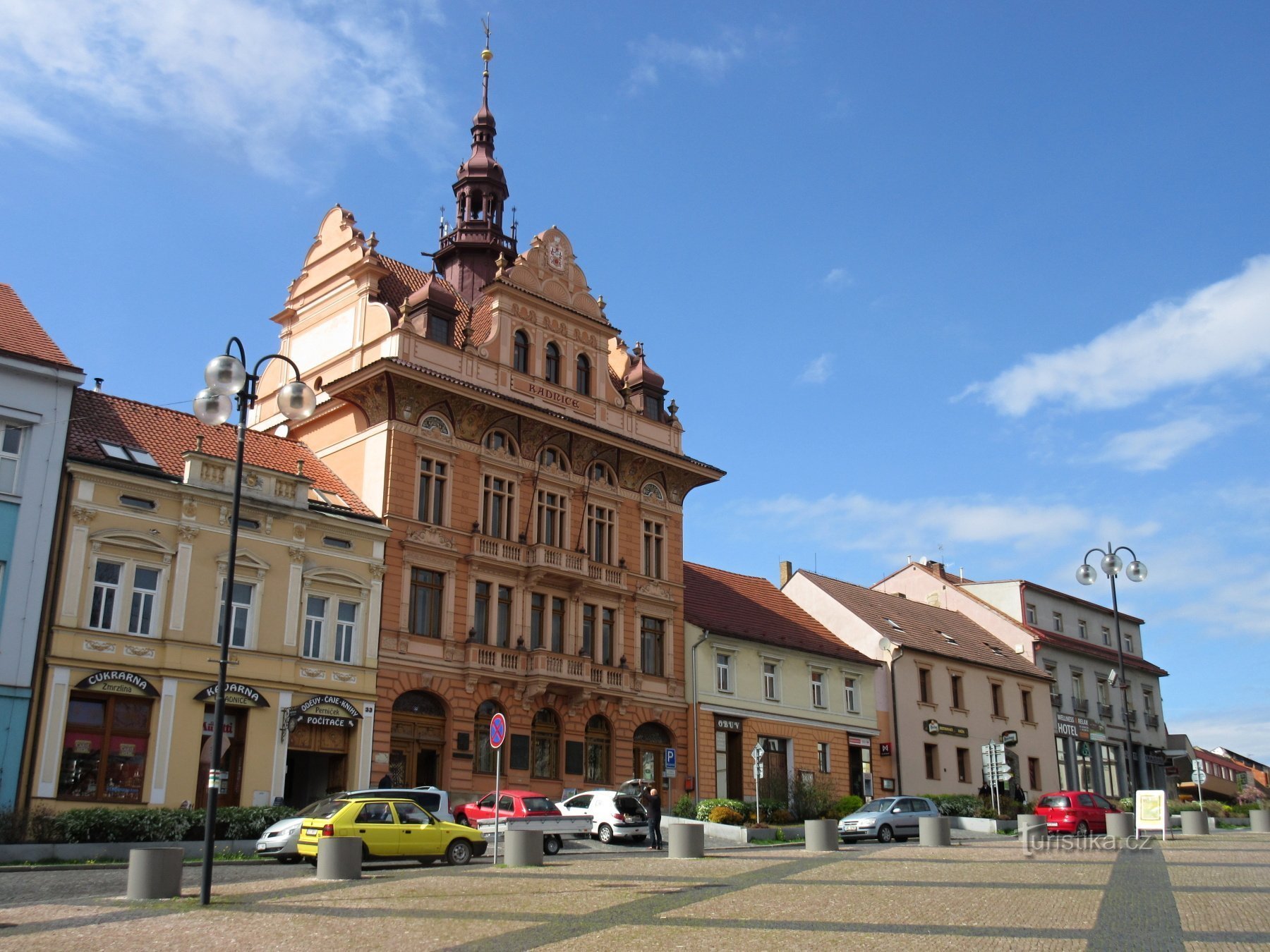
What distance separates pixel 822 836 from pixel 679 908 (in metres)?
12.2

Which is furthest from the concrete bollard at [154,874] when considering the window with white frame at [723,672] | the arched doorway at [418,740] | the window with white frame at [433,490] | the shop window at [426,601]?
the window with white frame at [723,672]

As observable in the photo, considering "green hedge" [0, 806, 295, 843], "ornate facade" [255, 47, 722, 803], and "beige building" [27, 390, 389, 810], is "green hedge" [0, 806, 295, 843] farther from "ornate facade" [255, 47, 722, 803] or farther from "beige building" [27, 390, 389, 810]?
"ornate facade" [255, 47, 722, 803]

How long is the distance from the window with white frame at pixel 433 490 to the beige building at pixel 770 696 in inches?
450

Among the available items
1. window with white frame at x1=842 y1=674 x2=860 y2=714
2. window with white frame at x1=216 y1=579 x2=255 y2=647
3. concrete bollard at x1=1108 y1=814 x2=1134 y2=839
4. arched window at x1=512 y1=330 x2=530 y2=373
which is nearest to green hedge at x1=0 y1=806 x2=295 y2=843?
window with white frame at x1=216 y1=579 x2=255 y2=647

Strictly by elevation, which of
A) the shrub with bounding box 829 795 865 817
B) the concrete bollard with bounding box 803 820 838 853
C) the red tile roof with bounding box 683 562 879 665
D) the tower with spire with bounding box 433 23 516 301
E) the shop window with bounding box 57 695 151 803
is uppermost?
the tower with spire with bounding box 433 23 516 301

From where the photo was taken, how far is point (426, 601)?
38.3 metres

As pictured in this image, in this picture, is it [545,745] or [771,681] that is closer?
[545,745]

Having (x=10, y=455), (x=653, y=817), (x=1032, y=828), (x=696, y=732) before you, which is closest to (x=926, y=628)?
(x=696, y=732)

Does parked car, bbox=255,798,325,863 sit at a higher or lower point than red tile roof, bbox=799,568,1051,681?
lower

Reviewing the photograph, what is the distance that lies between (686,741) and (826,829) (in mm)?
16225

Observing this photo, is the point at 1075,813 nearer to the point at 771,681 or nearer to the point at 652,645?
the point at 771,681

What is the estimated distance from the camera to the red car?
36781mm

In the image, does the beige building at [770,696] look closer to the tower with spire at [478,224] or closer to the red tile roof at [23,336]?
the tower with spire at [478,224]

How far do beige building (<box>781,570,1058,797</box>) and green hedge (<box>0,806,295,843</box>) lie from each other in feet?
106
